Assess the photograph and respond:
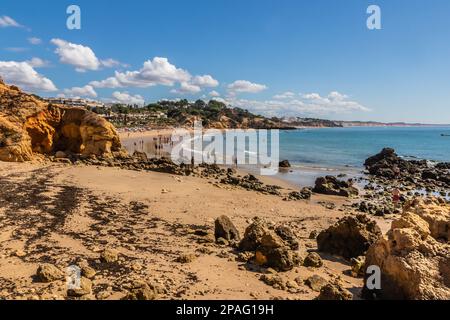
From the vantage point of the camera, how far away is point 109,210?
14188 mm

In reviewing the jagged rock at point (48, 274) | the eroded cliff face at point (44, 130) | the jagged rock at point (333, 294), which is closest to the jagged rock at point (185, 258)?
the jagged rock at point (48, 274)

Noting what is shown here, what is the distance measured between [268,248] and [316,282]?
1498 mm

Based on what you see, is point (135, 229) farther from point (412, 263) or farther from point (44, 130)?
point (44, 130)

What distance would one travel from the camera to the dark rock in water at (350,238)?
36.1ft

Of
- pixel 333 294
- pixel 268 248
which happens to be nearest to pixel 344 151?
pixel 268 248

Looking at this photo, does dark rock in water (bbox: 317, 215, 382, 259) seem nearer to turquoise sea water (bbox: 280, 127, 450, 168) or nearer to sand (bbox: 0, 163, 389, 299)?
sand (bbox: 0, 163, 389, 299)

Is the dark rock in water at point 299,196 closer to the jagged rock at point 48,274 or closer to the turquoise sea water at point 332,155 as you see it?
the turquoise sea water at point 332,155

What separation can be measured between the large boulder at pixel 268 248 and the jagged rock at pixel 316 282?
2.40 ft

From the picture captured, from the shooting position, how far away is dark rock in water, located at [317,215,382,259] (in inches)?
433

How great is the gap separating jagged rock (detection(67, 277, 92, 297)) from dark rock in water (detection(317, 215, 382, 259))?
6.93 meters

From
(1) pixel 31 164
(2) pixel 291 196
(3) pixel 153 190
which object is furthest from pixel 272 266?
(1) pixel 31 164

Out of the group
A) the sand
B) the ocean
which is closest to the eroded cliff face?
the sand

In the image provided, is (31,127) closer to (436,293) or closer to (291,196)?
(291,196)
